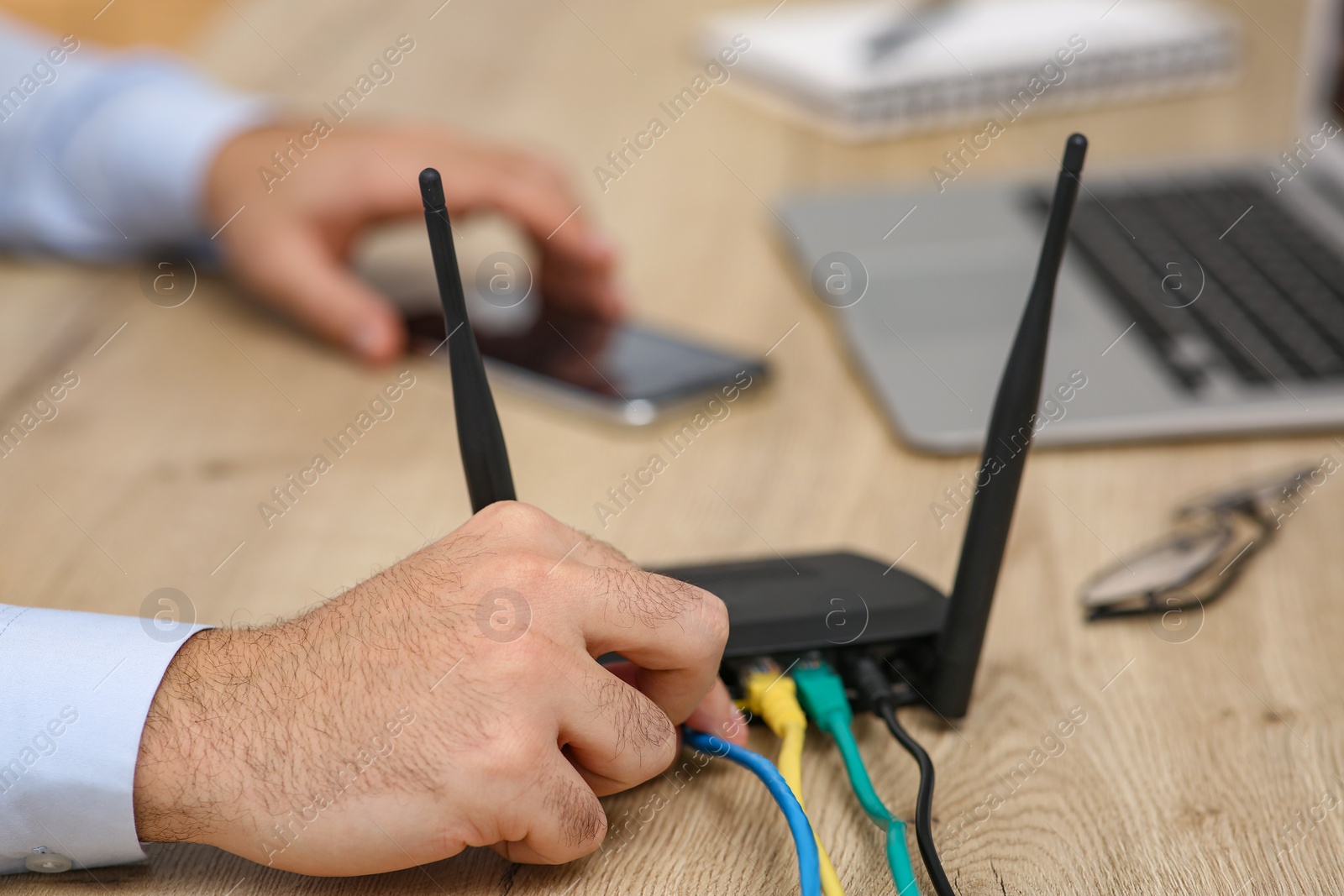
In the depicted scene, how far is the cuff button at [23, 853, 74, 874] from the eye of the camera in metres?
0.46

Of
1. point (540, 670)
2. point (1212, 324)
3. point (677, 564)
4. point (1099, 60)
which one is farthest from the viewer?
point (1099, 60)

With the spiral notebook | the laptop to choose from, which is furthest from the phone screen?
the spiral notebook

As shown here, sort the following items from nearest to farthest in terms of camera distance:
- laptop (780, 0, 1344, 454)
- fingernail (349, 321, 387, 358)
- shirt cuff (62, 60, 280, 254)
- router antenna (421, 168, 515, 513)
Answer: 1. router antenna (421, 168, 515, 513)
2. laptop (780, 0, 1344, 454)
3. fingernail (349, 321, 387, 358)
4. shirt cuff (62, 60, 280, 254)

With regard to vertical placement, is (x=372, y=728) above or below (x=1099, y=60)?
above

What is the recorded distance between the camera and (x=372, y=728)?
431mm

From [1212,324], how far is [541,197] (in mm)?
551

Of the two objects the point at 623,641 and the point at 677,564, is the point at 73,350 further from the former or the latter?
the point at 623,641

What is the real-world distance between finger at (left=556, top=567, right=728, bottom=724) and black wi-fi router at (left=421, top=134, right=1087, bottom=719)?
0.17ft

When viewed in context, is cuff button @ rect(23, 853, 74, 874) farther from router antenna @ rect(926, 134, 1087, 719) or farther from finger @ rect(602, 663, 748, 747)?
router antenna @ rect(926, 134, 1087, 719)

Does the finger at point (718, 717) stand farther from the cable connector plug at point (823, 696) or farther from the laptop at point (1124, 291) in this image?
the laptop at point (1124, 291)

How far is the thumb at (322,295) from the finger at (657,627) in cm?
49

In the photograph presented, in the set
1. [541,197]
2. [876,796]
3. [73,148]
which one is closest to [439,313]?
[541,197]

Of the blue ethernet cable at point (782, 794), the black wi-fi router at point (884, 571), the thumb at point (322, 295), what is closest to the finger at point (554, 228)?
the thumb at point (322, 295)

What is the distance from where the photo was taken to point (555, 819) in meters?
0.43
